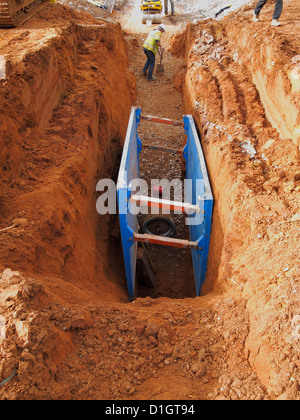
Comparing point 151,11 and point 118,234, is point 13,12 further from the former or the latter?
point 151,11

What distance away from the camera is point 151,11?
13.5 metres

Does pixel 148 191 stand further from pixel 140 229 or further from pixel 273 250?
pixel 273 250

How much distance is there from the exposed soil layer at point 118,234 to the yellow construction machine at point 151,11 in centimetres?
745

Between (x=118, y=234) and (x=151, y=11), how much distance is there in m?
12.9

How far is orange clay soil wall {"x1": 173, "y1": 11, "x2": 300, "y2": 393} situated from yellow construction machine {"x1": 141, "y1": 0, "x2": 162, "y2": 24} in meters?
8.83

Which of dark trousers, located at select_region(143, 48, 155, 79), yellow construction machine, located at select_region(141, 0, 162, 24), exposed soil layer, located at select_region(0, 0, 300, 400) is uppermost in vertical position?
yellow construction machine, located at select_region(141, 0, 162, 24)

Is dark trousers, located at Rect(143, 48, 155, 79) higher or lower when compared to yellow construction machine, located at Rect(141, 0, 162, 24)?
lower

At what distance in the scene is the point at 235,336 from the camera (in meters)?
2.26

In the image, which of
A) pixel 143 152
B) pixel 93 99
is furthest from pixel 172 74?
pixel 93 99

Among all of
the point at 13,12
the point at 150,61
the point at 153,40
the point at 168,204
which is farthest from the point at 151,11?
the point at 168,204

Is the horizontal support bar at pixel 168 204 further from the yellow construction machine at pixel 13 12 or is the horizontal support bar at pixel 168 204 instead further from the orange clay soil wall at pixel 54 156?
the yellow construction machine at pixel 13 12

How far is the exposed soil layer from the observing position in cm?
195

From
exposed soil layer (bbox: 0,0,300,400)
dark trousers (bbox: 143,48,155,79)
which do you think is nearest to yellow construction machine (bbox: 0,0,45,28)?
exposed soil layer (bbox: 0,0,300,400)

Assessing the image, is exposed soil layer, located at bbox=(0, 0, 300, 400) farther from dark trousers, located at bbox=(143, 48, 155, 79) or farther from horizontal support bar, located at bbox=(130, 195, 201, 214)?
dark trousers, located at bbox=(143, 48, 155, 79)
